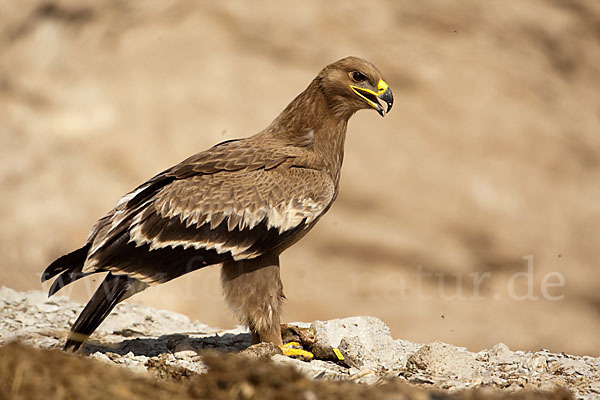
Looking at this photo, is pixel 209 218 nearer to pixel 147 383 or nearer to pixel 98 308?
pixel 98 308

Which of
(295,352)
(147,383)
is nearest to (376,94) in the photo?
(295,352)

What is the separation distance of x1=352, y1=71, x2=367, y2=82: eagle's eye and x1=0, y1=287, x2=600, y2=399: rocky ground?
6.42 ft

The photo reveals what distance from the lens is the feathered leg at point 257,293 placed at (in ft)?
18.3

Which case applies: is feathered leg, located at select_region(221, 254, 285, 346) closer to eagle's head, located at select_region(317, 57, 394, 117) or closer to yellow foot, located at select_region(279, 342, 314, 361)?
yellow foot, located at select_region(279, 342, 314, 361)

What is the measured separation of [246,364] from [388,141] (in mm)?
9765

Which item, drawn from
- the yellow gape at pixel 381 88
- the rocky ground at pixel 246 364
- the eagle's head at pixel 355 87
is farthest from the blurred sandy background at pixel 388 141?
the yellow gape at pixel 381 88

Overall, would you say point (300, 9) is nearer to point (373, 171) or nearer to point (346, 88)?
point (373, 171)

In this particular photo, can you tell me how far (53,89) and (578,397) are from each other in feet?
35.1

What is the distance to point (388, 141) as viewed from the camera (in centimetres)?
1259

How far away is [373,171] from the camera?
40.8ft

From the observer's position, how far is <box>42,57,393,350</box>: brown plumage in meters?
5.39

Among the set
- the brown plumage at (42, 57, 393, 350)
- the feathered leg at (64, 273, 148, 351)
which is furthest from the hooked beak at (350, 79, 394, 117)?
the feathered leg at (64, 273, 148, 351)

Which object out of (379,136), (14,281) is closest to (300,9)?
(379,136)

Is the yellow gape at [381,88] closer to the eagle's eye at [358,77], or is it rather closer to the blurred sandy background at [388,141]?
the eagle's eye at [358,77]
